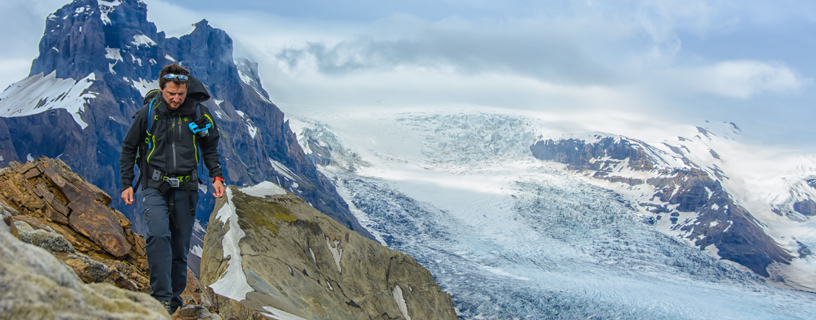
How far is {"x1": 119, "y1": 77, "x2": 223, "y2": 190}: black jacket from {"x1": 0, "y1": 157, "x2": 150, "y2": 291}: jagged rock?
1.85 m

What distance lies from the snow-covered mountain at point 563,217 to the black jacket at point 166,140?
61171mm

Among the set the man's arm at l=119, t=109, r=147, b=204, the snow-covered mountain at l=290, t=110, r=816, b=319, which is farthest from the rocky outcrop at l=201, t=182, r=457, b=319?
the snow-covered mountain at l=290, t=110, r=816, b=319

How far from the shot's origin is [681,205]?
509ft

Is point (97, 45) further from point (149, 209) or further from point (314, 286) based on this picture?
point (149, 209)

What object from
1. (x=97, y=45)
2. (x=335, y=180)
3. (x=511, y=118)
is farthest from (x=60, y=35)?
(x=511, y=118)

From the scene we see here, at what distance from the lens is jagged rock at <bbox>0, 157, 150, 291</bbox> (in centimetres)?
753

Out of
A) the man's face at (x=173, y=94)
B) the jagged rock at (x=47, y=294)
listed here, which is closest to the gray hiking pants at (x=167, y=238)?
the man's face at (x=173, y=94)

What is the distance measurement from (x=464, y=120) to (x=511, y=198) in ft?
190

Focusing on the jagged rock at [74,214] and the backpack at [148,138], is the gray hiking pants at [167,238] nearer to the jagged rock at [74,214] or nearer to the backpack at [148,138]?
the backpack at [148,138]

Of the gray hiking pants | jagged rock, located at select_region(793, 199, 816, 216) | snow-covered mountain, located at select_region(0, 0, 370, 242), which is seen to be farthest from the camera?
jagged rock, located at select_region(793, 199, 816, 216)

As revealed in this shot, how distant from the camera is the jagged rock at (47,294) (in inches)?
89.7

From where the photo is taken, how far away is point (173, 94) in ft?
19.8

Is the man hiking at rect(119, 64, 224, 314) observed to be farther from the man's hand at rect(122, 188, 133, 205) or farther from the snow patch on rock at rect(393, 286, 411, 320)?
the snow patch on rock at rect(393, 286, 411, 320)

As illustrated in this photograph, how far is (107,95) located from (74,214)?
271 ft
